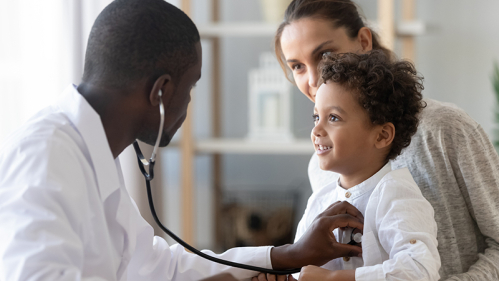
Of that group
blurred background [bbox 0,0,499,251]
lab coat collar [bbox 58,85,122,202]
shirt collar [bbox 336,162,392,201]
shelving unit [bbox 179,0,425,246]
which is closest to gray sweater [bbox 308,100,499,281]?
shirt collar [bbox 336,162,392,201]

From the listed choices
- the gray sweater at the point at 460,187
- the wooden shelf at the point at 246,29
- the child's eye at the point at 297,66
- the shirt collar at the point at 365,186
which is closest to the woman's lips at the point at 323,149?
the shirt collar at the point at 365,186

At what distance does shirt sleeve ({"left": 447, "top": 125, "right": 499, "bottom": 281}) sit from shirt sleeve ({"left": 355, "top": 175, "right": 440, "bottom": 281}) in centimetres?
14

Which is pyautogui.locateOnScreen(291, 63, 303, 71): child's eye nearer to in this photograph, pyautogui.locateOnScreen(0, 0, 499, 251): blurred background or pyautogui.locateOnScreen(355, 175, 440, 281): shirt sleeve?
pyautogui.locateOnScreen(355, 175, 440, 281): shirt sleeve

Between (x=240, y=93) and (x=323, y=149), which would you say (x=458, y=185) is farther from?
(x=240, y=93)

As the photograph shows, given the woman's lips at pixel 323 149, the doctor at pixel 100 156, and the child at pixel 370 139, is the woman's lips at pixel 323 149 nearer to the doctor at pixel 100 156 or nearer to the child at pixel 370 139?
the child at pixel 370 139

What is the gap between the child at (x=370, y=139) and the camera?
0.94 m

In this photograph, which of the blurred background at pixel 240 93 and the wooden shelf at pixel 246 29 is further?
the wooden shelf at pixel 246 29

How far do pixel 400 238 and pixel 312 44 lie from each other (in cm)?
56

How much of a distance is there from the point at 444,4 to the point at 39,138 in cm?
241

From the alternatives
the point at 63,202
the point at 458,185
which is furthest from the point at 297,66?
the point at 63,202

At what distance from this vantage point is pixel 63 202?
71cm

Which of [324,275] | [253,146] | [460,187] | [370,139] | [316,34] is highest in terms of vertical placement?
[316,34]

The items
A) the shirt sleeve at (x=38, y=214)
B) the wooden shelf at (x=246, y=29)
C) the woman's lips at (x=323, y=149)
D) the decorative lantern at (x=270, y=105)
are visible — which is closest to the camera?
the shirt sleeve at (x=38, y=214)

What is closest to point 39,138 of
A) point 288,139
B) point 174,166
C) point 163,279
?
point 163,279
